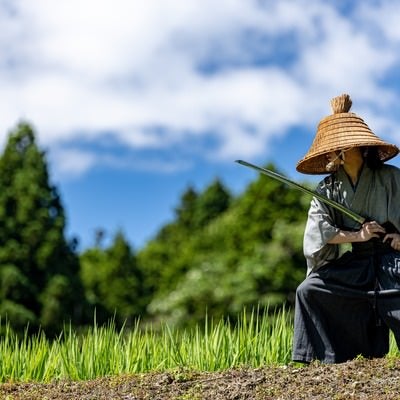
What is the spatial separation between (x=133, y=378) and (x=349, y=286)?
4.50 feet

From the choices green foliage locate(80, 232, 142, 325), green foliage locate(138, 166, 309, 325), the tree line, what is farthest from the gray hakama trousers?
green foliage locate(80, 232, 142, 325)

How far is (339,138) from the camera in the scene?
4.96 m

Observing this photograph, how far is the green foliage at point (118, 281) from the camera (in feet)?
59.1

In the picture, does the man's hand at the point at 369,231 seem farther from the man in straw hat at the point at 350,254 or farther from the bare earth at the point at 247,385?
the bare earth at the point at 247,385

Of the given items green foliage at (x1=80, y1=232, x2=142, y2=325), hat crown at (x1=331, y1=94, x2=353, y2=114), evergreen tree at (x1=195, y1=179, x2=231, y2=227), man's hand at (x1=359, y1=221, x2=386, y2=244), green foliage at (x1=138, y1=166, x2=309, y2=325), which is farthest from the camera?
evergreen tree at (x1=195, y1=179, x2=231, y2=227)

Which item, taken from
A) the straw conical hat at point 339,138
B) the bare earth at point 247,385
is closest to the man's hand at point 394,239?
the straw conical hat at point 339,138

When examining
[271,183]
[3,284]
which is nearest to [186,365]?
[3,284]

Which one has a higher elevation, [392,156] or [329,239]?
[392,156]

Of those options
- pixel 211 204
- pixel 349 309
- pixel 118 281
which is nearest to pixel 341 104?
pixel 349 309

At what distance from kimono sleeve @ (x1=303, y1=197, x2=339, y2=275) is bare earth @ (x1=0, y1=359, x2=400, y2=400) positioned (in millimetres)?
606

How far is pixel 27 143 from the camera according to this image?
45.7 ft

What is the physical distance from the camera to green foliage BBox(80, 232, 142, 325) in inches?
709

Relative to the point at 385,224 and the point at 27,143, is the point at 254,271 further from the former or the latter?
the point at 385,224

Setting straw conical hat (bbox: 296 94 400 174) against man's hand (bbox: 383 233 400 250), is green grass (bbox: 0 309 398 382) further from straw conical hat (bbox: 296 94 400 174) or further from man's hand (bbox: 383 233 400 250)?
straw conical hat (bbox: 296 94 400 174)
